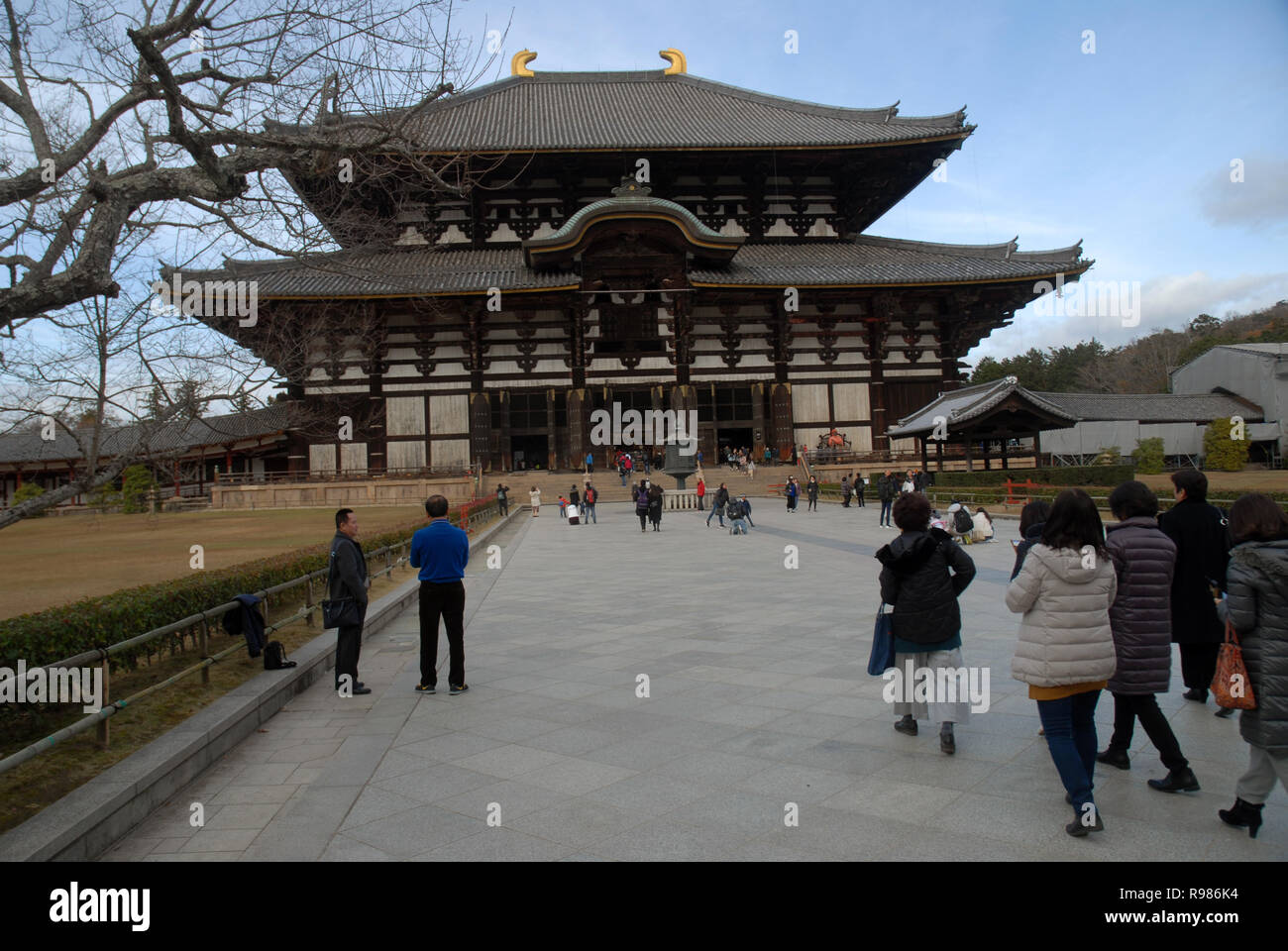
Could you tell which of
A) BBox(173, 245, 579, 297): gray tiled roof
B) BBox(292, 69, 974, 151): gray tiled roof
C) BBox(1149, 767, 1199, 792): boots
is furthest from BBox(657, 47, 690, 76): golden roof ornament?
BBox(1149, 767, 1199, 792): boots

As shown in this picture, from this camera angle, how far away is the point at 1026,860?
12.2 ft

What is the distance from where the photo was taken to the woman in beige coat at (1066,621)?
13.4 ft

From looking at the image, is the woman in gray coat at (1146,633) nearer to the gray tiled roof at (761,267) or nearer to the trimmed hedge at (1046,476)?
the trimmed hedge at (1046,476)

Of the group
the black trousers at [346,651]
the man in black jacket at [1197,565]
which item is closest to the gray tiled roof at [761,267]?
the black trousers at [346,651]

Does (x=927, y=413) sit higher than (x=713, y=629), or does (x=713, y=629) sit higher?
(x=927, y=413)

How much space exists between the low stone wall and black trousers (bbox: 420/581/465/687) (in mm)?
26164

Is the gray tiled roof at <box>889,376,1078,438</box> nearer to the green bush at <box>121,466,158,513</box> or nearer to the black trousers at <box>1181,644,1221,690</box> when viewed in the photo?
the black trousers at <box>1181,644,1221,690</box>

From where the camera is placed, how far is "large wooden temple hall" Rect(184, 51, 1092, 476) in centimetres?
3572

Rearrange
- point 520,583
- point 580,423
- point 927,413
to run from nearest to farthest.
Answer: point 520,583 < point 927,413 < point 580,423

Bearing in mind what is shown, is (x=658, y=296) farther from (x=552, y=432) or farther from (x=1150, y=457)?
(x=1150, y=457)

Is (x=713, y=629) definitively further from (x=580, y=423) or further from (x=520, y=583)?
(x=580, y=423)
